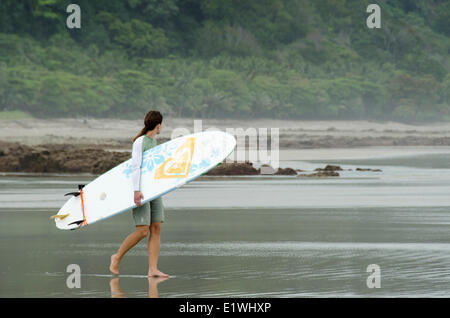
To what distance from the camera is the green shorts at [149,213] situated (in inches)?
316

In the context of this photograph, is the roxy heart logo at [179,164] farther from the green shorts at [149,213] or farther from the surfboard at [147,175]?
the green shorts at [149,213]

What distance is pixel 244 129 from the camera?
5238 centimetres

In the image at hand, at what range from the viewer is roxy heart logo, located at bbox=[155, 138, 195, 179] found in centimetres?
830

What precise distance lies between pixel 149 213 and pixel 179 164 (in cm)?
68

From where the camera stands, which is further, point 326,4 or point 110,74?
point 326,4

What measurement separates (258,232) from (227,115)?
46.9 meters

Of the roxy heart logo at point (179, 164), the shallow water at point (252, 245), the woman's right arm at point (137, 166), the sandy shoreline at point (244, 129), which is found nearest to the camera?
the shallow water at point (252, 245)

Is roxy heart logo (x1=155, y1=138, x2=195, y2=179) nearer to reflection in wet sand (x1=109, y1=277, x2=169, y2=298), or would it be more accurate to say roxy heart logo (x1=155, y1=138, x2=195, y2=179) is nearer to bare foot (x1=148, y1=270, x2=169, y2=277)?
bare foot (x1=148, y1=270, x2=169, y2=277)

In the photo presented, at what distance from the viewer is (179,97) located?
55.7 m

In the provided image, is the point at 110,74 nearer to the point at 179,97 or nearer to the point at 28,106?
the point at 179,97

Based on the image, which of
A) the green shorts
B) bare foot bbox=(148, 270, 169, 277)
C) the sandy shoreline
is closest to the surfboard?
the green shorts

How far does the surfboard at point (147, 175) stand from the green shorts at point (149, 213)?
0.51ft

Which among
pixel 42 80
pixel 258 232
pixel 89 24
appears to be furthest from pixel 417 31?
pixel 258 232

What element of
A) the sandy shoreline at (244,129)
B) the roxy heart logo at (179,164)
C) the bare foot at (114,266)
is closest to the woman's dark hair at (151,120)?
the roxy heart logo at (179,164)
